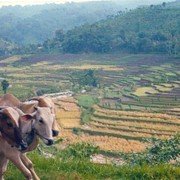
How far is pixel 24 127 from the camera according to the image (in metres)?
4.41

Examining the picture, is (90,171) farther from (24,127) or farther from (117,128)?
Result: (117,128)

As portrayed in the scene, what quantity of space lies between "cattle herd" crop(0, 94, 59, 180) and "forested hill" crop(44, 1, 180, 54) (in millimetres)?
68833

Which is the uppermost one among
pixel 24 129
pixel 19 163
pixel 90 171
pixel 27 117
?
pixel 27 117

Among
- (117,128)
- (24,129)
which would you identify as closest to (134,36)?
(117,128)

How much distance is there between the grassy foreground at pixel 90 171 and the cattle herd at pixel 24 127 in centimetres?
62

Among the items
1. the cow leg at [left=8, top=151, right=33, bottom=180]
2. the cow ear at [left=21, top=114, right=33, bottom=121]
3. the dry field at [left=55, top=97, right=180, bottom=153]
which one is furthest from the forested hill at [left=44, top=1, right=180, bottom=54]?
the cow ear at [left=21, top=114, right=33, bottom=121]

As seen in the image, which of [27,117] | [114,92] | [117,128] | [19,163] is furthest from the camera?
[114,92]

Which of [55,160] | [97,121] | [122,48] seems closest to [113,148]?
[97,121]

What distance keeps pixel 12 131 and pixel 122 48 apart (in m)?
80.4

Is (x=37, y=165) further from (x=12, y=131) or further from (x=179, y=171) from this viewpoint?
(x=179, y=171)

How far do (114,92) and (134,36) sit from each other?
37339mm

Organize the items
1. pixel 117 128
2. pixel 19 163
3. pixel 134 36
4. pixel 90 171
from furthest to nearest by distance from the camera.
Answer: pixel 134 36
pixel 117 128
pixel 90 171
pixel 19 163

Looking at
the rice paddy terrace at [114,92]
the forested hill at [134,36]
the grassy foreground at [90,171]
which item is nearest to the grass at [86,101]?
the rice paddy terrace at [114,92]

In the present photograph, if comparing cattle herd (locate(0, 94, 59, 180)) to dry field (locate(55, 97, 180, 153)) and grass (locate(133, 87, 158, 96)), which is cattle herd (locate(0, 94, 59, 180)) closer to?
dry field (locate(55, 97, 180, 153))
